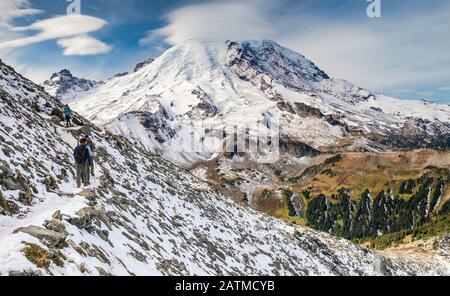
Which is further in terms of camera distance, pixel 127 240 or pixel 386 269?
pixel 386 269

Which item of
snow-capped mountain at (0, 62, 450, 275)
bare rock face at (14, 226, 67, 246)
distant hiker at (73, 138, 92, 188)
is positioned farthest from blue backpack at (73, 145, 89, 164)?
bare rock face at (14, 226, 67, 246)

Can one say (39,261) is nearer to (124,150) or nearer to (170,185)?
(170,185)

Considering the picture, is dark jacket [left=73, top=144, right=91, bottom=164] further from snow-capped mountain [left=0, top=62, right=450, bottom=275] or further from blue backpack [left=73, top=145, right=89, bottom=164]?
snow-capped mountain [left=0, top=62, right=450, bottom=275]

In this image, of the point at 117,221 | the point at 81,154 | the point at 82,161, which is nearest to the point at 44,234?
the point at 117,221

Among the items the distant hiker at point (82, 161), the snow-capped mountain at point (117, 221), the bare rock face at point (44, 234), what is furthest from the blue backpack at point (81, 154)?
the bare rock face at point (44, 234)

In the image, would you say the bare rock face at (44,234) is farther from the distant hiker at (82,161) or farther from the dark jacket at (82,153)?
the dark jacket at (82,153)

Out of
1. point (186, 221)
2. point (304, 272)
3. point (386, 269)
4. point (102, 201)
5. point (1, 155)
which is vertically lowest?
point (386, 269)

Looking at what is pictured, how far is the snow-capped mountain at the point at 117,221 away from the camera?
19.0 m

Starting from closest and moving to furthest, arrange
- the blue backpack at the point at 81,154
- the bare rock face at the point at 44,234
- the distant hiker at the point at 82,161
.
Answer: the bare rock face at the point at 44,234, the distant hiker at the point at 82,161, the blue backpack at the point at 81,154

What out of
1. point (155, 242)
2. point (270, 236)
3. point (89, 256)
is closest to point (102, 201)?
point (155, 242)

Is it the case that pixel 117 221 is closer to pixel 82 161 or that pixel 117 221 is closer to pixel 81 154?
pixel 82 161

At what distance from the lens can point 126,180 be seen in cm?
3972

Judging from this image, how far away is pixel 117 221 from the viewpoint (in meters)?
27.5

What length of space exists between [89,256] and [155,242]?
10.0m
